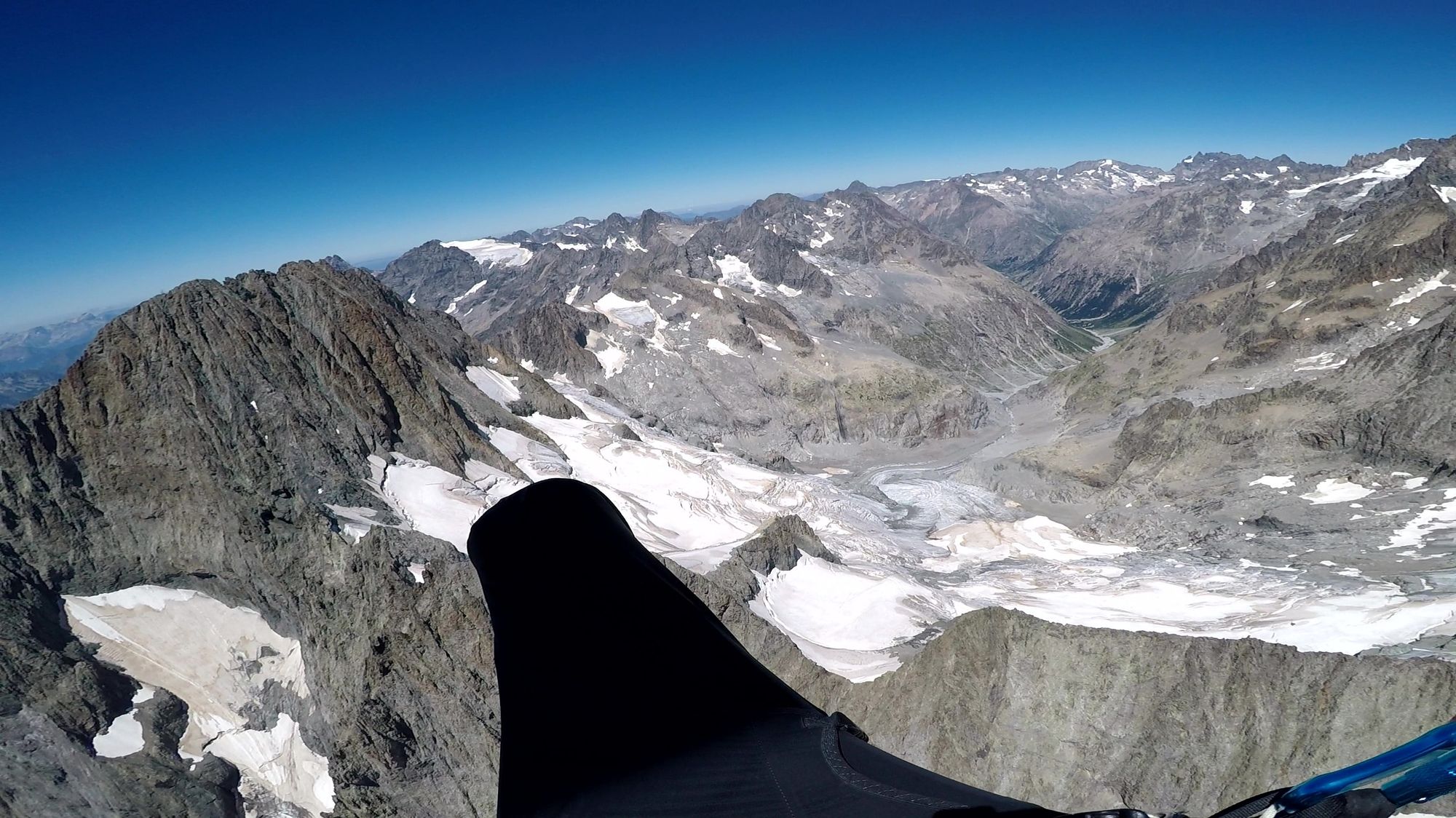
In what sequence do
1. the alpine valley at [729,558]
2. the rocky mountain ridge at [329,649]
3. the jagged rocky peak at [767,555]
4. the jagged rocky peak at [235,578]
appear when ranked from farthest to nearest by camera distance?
the jagged rocky peak at [767,555]
the jagged rocky peak at [235,578]
the alpine valley at [729,558]
the rocky mountain ridge at [329,649]

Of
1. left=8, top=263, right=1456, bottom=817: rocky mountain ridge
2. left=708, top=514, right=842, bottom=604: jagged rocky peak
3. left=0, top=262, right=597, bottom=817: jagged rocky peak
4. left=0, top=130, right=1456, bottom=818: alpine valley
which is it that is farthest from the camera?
left=708, top=514, right=842, bottom=604: jagged rocky peak

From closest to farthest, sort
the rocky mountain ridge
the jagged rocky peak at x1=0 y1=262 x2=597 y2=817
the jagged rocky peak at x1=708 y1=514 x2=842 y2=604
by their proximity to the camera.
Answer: the rocky mountain ridge < the jagged rocky peak at x1=0 y1=262 x2=597 y2=817 < the jagged rocky peak at x1=708 y1=514 x2=842 y2=604

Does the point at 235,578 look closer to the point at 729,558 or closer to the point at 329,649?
the point at 329,649

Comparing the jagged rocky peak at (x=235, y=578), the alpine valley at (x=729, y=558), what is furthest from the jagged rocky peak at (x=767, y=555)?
the jagged rocky peak at (x=235, y=578)

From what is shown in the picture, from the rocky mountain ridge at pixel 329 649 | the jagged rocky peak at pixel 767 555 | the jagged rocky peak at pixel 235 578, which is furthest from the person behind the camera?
the jagged rocky peak at pixel 767 555

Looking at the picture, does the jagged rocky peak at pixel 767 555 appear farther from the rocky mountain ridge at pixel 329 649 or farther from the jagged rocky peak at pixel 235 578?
the jagged rocky peak at pixel 235 578

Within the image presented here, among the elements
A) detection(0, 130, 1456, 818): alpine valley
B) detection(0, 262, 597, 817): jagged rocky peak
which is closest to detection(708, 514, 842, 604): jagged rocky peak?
detection(0, 130, 1456, 818): alpine valley

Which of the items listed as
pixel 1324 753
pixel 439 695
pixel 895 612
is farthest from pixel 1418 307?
pixel 439 695

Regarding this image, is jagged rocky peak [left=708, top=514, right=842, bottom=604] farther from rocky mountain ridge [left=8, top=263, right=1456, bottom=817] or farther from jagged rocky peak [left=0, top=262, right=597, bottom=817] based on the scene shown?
jagged rocky peak [left=0, top=262, right=597, bottom=817]

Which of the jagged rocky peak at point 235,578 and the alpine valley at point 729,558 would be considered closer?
the alpine valley at point 729,558
